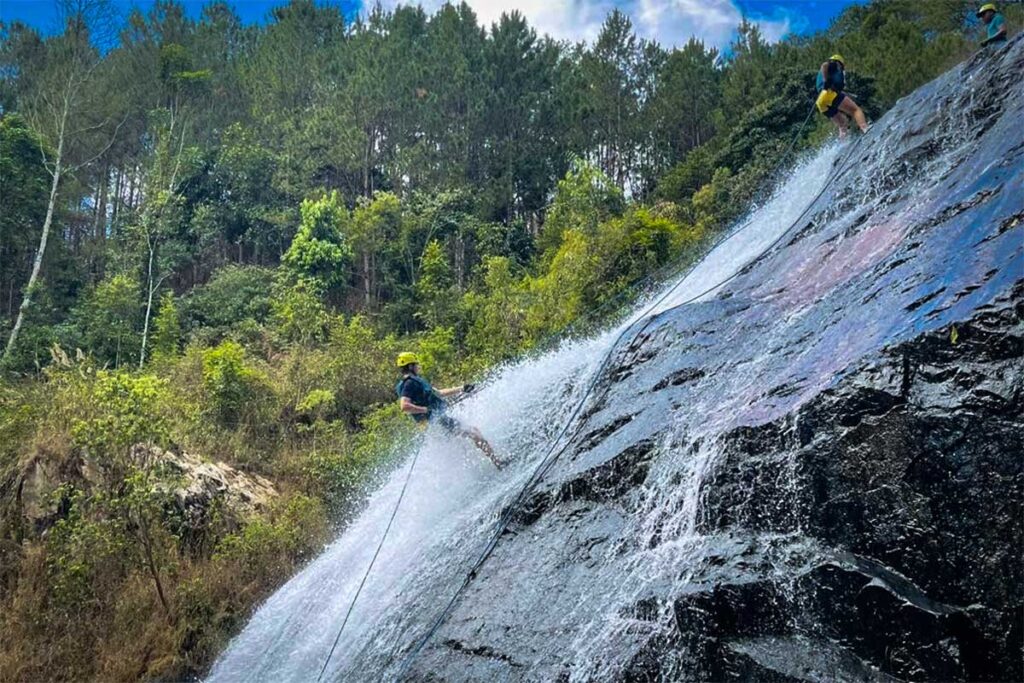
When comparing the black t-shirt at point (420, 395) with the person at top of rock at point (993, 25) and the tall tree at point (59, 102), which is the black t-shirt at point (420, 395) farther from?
the tall tree at point (59, 102)

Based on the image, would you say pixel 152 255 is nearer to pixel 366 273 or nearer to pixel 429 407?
pixel 366 273

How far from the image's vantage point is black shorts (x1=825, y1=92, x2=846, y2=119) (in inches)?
463

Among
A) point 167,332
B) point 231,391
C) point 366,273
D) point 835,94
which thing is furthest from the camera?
point 366,273

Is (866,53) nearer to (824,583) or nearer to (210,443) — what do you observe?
(210,443)

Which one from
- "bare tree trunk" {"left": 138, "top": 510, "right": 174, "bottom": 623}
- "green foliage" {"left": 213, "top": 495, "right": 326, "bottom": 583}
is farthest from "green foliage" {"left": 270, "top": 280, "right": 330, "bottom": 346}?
"bare tree trunk" {"left": 138, "top": 510, "right": 174, "bottom": 623}

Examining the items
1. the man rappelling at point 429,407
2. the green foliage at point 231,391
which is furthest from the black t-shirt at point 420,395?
the green foliage at point 231,391

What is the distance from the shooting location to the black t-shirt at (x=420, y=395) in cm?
893

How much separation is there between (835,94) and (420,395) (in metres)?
7.36

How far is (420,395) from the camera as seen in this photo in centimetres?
895

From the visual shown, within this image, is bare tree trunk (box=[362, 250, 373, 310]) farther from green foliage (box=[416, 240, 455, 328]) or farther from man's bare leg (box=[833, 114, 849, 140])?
man's bare leg (box=[833, 114, 849, 140])

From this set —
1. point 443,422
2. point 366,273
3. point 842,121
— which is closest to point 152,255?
point 366,273

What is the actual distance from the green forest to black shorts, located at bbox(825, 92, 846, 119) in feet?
10.1

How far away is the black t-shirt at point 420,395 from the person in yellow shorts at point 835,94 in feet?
23.2

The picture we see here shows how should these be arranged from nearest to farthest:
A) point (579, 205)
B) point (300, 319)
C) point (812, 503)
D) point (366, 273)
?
Result: point (812, 503), point (300, 319), point (579, 205), point (366, 273)
